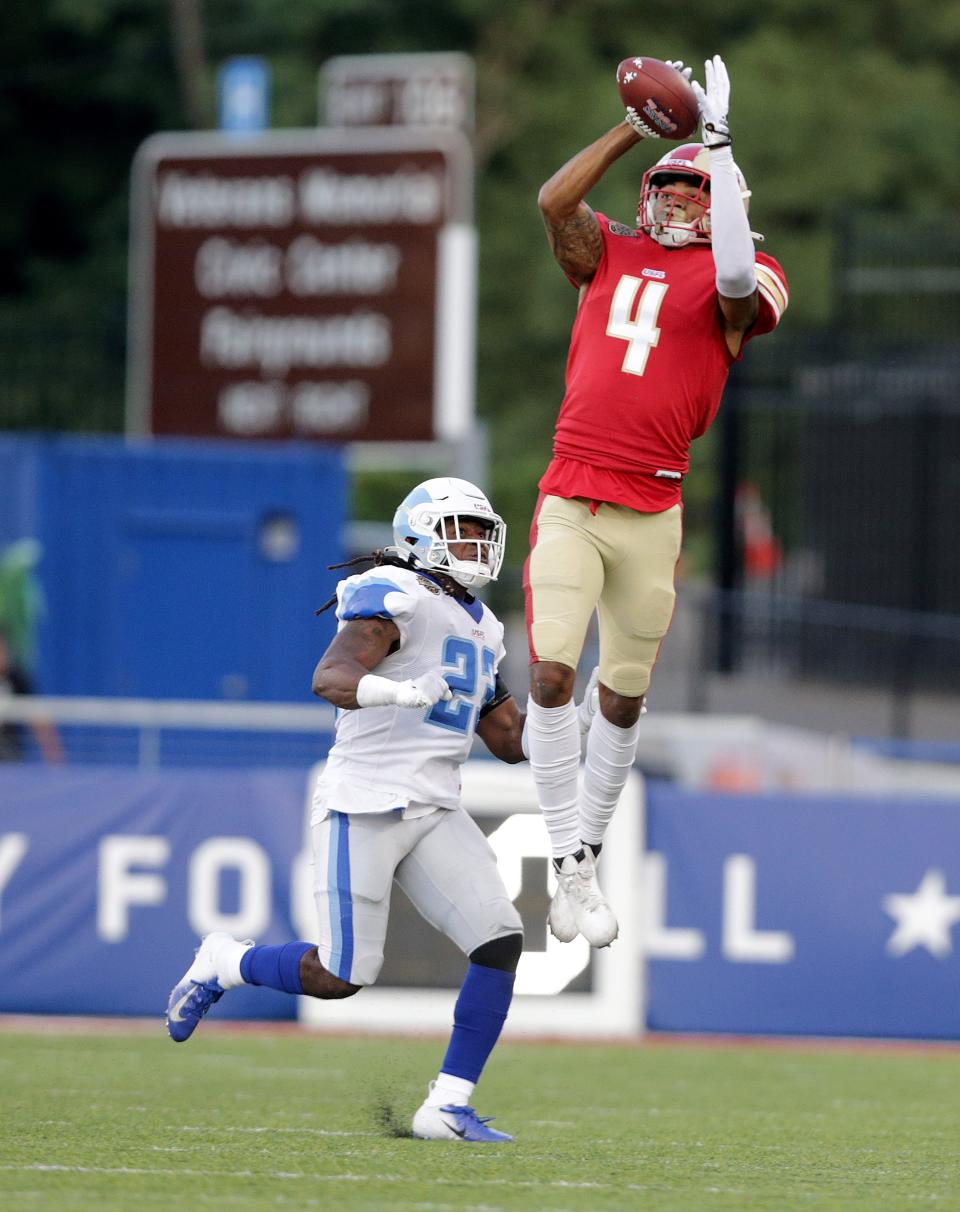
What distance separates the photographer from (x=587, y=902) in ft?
22.9

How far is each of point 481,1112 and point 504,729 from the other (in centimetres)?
170

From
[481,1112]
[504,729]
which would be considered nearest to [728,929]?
[481,1112]

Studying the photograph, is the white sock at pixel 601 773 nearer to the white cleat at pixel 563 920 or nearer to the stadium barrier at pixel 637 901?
A: the white cleat at pixel 563 920

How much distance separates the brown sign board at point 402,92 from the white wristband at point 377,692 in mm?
9605

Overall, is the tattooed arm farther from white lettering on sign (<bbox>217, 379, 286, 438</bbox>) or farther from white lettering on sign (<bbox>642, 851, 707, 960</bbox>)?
white lettering on sign (<bbox>217, 379, 286, 438</bbox>)

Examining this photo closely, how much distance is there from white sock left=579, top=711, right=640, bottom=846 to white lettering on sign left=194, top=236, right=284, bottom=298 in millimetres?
7347

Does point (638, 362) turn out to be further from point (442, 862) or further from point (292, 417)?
point (292, 417)

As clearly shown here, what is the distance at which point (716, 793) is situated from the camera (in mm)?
11320

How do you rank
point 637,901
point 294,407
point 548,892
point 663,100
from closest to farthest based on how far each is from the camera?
point 663,100 < point 548,892 < point 637,901 < point 294,407

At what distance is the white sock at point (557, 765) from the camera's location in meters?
6.97

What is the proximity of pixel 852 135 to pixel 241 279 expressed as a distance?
22.0 metres

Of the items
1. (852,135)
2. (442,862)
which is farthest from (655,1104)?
(852,135)

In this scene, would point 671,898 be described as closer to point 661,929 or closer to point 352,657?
point 661,929

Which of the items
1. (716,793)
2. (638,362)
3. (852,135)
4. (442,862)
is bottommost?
(716,793)
